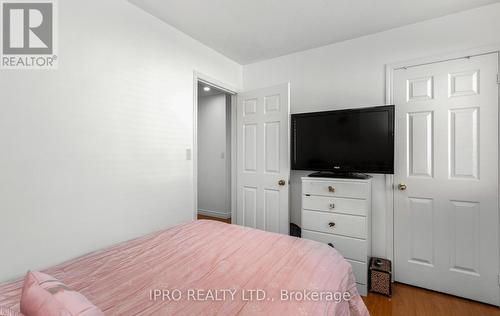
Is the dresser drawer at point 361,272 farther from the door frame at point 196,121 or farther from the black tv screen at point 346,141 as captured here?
the door frame at point 196,121

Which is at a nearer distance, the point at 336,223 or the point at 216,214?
the point at 336,223

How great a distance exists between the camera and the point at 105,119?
1740 mm

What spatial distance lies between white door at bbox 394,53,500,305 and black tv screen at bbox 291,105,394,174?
29 centimetres

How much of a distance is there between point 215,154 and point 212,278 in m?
3.54

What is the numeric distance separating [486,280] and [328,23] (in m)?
2.70

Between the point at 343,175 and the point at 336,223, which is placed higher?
the point at 343,175

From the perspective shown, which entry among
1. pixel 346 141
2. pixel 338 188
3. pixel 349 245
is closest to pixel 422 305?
pixel 349 245

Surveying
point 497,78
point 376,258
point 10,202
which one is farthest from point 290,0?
point 376,258

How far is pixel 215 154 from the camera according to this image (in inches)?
179

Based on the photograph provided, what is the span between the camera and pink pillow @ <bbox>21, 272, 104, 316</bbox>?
655 millimetres

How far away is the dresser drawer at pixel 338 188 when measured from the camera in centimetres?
218

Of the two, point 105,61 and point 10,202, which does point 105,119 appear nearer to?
point 105,61

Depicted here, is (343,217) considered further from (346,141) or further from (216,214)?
(216,214)

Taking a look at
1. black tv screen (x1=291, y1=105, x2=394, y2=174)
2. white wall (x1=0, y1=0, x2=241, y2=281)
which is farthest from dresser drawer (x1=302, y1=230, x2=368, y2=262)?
white wall (x1=0, y1=0, x2=241, y2=281)
